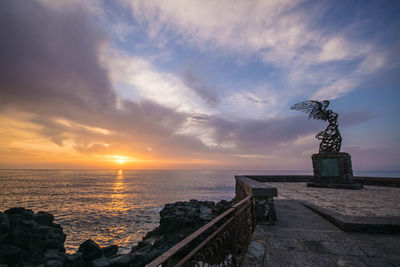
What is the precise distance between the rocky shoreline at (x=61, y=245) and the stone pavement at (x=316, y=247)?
6.24 meters

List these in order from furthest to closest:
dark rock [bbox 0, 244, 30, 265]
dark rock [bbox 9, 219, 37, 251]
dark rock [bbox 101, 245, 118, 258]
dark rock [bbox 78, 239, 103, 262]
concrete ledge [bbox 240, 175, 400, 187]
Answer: concrete ledge [bbox 240, 175, 400, 187] → dark rock [bbox 101, 245, 118, 258] → dark rock [bbox 9, 219, 37, 251] → dark rock [bbox 78, 239, 103, 262] → dark rock [bbox 0, 244, 30, 265]

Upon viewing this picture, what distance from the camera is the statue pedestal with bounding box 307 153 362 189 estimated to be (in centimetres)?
1134

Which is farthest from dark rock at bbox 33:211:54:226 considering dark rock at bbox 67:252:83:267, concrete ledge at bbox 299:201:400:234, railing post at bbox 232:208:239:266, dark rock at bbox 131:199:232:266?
concrete ledge at bbox 299:201:400:234

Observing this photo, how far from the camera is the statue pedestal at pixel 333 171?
1134cm

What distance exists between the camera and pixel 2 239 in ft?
27.2

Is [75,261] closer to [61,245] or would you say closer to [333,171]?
[61,245]

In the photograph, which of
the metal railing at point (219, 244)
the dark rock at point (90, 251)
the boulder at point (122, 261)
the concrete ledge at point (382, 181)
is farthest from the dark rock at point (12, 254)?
the concrete ledge at point (382, 181)

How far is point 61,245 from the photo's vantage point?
393 inches

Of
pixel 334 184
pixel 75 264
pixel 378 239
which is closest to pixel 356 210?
pixel 378 239

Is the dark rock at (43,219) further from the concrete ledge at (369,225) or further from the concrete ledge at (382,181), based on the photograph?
the concrete ledge at (382,181)

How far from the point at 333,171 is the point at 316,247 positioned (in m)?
10.5

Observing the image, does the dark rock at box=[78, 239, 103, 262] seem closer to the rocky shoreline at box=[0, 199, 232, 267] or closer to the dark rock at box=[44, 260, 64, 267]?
the rocky shoreline at box=[0, 199, 232, 267]

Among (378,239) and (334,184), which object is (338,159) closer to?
(334,184)

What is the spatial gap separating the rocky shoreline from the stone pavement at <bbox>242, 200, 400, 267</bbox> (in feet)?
20.5
